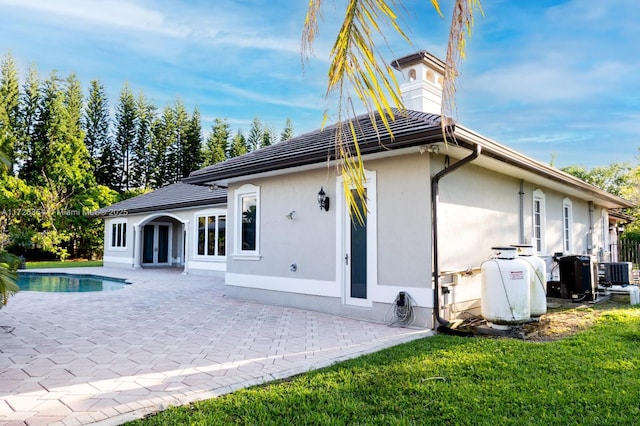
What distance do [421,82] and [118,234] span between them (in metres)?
19.4

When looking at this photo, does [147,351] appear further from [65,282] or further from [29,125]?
[29,125]

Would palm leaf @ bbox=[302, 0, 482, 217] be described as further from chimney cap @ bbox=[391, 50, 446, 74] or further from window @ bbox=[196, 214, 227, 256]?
window @ bbox=[196, 214, 227, 256]

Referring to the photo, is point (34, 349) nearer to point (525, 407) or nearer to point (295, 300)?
point (295, 300)

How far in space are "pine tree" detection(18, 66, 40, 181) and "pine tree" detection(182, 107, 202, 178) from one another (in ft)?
36.2

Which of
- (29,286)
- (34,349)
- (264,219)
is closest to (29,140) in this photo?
(29,286)

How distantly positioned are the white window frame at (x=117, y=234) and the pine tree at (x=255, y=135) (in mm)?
17736

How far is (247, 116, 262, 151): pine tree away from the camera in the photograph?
39.7 m

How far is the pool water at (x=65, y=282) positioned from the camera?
1491cm

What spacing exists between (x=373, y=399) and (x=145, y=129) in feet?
119

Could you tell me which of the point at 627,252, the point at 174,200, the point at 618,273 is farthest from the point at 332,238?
Result: the point at 627,252

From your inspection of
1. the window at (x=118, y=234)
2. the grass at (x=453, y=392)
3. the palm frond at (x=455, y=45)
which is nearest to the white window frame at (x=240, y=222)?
the grass at (x=453, y=392)

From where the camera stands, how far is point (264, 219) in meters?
10.0

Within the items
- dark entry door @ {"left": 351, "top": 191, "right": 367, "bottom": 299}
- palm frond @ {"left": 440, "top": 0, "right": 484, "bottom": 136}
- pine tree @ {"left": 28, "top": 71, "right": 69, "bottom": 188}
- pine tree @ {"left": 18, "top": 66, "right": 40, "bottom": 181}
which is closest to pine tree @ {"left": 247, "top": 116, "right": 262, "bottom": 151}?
pine tree @ {"left": 28, "top": 71, "right": 69, "bottom": 188}

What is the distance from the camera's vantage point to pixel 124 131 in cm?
3475
